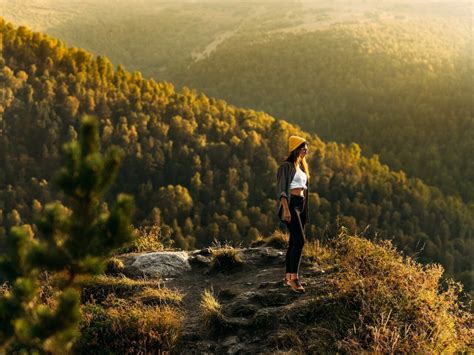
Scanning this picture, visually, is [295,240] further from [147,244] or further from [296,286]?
[147,244]

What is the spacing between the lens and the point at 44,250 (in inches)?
199

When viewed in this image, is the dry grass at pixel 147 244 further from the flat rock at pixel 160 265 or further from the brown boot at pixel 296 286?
the brown boot at pixel 296 286

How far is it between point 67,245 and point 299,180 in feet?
11.8

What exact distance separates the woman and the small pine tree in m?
2.92

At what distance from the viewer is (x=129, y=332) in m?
6.57

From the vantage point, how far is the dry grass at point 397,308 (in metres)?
5.91

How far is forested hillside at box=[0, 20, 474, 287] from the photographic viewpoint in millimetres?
84500

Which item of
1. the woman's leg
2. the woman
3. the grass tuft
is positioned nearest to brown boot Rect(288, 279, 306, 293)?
the woman

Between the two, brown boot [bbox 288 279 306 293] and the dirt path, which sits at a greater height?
brown boot [bbox 288 279 306 293]

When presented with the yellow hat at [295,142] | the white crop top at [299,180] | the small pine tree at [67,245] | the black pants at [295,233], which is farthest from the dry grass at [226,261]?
the small pine tree at [67,245]

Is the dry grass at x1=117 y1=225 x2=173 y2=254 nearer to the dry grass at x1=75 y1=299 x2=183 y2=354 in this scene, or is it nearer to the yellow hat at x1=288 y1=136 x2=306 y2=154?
the dry grass at x1=75 y1=299 x2=183 y2=354

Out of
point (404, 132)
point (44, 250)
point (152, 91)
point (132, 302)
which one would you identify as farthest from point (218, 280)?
point (404, 132)

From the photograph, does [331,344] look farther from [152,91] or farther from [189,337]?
[152,91]

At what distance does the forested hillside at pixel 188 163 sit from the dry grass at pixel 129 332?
70.0m
